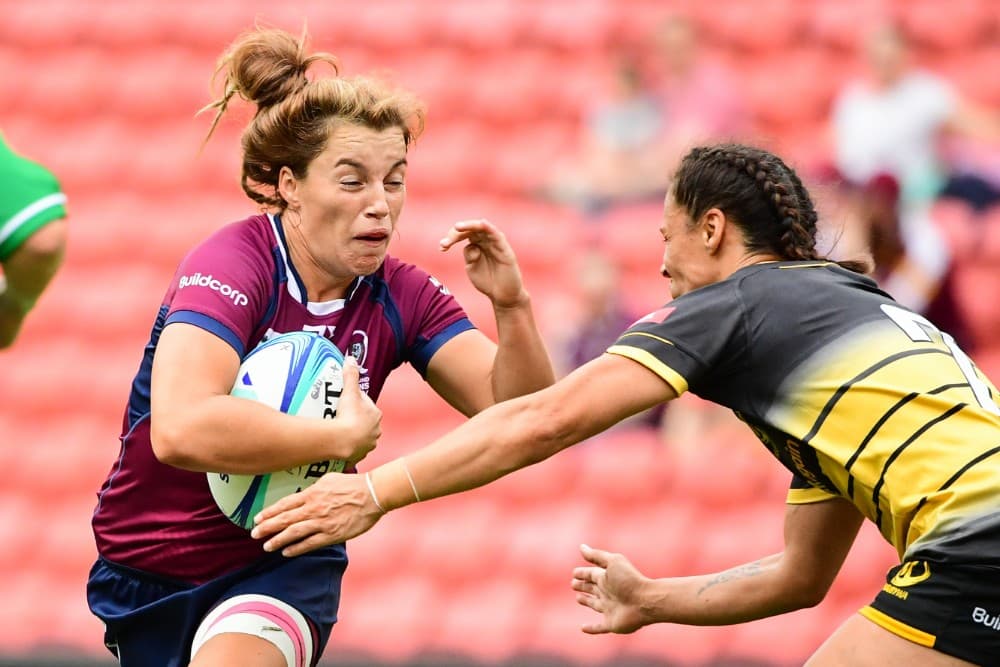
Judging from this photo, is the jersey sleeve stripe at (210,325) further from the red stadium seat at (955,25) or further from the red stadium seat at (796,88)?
the red stadium seat at (955,25)

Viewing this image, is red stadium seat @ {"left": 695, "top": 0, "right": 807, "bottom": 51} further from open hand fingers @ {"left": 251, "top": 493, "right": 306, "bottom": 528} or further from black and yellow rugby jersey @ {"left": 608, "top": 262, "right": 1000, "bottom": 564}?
open hand fingers @ {"left": 251, "top": 493, "right": 306, "bottom": 528}

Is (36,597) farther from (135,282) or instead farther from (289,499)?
(289,499)

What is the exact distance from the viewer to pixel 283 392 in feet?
12.5

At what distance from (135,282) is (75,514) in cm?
156

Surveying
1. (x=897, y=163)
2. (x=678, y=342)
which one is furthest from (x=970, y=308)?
(x=678, y=342)

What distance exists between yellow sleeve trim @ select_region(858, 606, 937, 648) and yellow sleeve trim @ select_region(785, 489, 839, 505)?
528mm

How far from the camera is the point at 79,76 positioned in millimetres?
10258

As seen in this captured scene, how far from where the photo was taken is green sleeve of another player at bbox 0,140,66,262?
13.1 ft

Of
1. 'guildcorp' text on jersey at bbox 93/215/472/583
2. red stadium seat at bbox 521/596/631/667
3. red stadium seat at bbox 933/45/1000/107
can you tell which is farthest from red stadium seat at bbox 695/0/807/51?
'guildcorp' text on jersey at bbox 93/215/472/583

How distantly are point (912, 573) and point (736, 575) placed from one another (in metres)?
0.79

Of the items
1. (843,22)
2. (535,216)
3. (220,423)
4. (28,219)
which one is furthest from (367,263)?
(843,22)

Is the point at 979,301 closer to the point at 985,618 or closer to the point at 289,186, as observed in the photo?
the point at 985,618

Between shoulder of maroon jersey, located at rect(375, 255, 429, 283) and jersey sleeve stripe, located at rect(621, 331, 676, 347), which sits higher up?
shoulder of maroon jersey, located at rect(375, 255, 429, 283)

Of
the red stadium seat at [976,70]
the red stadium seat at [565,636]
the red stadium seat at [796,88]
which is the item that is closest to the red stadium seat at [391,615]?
the red stadium seat at [565,636]
